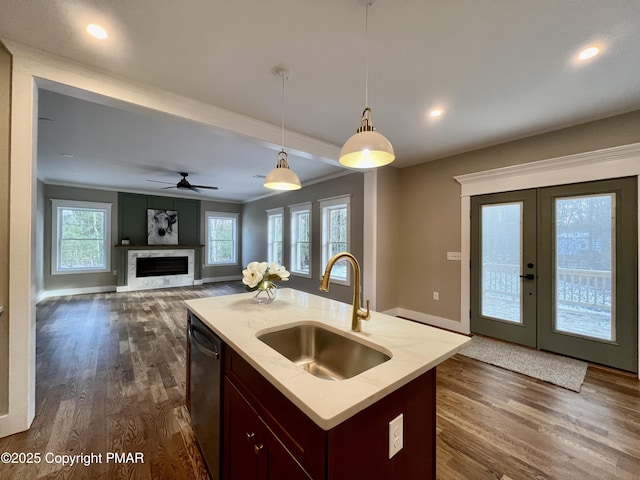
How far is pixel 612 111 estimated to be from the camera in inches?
106

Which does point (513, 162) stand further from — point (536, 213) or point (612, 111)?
point (612, 111)

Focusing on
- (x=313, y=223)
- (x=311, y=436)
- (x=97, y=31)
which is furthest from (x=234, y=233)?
(x=311, y=436)

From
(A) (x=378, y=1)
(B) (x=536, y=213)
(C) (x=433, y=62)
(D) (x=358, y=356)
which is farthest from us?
(B) (x=536, y=213)

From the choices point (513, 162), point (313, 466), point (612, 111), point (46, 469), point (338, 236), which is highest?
point (612, 111)

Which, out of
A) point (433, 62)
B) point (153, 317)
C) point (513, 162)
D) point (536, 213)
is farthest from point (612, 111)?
point (153, 317)

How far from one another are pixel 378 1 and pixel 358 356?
76.5 inches

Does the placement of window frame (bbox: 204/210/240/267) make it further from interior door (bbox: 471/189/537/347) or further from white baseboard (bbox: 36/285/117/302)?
interior door (bbox: 471/189/537/347)

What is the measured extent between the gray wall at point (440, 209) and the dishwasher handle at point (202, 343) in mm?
3591

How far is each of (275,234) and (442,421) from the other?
19.3 feet

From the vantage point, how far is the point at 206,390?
158 centimetres

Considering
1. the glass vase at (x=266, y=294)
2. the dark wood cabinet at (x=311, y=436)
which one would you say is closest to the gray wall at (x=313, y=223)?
the glass vase at (x=266, y=294)

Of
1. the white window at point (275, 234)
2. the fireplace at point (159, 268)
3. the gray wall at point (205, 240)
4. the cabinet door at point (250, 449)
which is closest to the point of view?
the cabinet door at point (250, 449)

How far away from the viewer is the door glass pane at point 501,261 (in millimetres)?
3422

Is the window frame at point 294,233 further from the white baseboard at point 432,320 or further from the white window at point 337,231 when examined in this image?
the white baseboard at point 432,320
